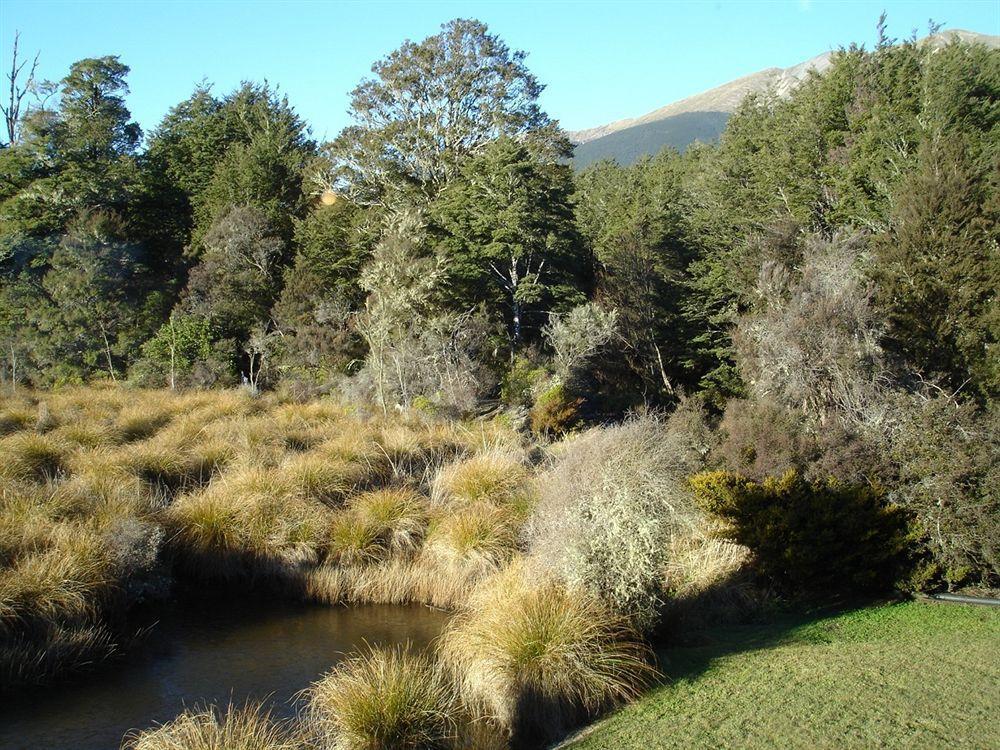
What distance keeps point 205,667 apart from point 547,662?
3.99m

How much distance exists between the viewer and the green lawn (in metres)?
4.89

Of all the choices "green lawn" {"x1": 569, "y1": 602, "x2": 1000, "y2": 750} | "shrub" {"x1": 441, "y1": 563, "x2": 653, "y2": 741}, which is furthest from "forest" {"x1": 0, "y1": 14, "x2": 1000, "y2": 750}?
"green lawn" {"x1": 569, "y1": 602, "x2": 1000, "y2": 750}

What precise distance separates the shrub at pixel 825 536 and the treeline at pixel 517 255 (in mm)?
1260

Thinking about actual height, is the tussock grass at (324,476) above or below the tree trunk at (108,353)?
below

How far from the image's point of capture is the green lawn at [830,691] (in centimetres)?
489

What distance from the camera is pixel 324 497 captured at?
12.2 meters

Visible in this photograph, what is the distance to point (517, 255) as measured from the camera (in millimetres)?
26031

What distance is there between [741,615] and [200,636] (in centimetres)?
614

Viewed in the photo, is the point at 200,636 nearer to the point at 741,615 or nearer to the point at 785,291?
the point at 741,615

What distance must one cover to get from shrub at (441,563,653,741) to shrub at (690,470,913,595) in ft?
9.12

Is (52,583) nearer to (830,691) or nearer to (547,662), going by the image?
(547,662)

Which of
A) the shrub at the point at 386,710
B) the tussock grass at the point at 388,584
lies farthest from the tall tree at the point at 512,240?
the shrub at the point at 386,710

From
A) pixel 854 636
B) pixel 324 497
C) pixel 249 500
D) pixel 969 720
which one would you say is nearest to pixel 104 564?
pixel 249 500

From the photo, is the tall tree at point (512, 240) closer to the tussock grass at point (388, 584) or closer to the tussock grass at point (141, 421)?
the tussock grass at point (141, 421)
